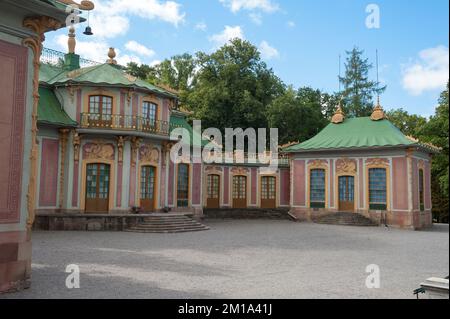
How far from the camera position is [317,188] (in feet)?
81.1

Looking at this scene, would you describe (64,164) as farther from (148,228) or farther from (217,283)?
(217,283)

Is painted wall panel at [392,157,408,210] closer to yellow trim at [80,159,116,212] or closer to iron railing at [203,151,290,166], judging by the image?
iron railing at [203,151,290,166]

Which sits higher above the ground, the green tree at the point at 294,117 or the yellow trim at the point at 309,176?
the green tree at the point at 294,117

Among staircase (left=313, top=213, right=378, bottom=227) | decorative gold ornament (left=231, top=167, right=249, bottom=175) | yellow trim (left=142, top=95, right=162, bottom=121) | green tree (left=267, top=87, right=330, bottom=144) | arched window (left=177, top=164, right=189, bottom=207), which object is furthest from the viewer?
green tree (left=267, top=87, right=330, bottom=144)

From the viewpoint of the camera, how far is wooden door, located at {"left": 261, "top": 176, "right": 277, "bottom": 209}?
28.4m

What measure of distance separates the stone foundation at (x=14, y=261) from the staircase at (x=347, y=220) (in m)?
18.3

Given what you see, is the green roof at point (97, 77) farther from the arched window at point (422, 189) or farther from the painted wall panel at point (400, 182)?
the arched window at point (422, 189)

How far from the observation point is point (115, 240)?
13.8m

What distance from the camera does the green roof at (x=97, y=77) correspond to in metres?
18.6

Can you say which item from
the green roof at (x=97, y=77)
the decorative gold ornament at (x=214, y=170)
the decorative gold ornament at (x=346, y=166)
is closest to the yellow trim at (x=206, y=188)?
the decorative gold ornament at (x=214, y=170)

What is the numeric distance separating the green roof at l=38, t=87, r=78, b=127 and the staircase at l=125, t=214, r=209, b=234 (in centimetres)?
541

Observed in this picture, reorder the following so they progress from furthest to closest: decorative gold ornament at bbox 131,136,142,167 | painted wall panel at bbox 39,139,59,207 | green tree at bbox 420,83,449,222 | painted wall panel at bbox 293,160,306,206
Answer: painted wall panel at bbox 293,160,306,206 → green tree at bbox 420,83,449,222 → decorative gold ornament at bbox 131,136,142,167 → painted wall panel at bbox 39,139,59,207

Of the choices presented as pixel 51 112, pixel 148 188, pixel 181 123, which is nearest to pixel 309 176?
pixel 181 123

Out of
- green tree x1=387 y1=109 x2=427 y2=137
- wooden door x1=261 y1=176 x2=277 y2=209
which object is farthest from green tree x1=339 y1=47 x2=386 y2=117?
wooden door x1=261 y1=176 x2=277 y2=209
